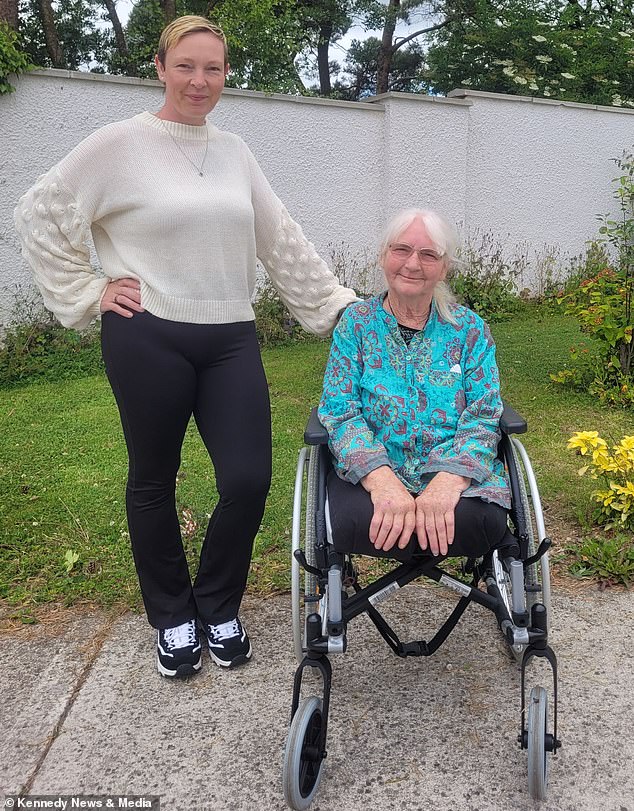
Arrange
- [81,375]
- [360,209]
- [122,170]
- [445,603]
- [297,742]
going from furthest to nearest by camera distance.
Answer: [360,209], [81,375], [445,603], [122,170], [297,742]

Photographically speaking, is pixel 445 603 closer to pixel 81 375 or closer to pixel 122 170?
pixel 122 170

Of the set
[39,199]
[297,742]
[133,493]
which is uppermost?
[39,199]

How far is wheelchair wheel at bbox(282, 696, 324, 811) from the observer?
1.71 metres

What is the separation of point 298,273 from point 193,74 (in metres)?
0.69

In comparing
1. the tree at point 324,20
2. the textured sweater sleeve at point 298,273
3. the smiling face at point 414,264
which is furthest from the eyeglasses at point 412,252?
the tree at point 324,20

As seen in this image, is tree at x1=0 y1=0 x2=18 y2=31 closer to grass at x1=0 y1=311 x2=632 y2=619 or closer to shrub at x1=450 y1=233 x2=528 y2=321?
grass at x1=0 y1=311 x2=632 y2=619

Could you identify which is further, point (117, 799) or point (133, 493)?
point (133, 493)

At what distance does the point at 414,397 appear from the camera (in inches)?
85.6

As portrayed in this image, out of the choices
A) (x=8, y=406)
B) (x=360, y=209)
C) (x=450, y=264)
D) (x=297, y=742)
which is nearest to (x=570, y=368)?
(x=360, y=209)

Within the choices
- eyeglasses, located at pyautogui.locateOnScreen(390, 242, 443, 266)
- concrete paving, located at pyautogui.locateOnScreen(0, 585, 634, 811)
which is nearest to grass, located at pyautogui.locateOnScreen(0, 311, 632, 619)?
concrete paving, located at pyautogui.locateOnScreen(0, 585, 634, 811)

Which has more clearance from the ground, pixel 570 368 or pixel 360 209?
pixel 360 209

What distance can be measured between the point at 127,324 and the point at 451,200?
648 centimetres

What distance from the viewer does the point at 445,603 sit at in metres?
2.73

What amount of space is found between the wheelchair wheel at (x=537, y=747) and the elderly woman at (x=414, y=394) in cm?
40
